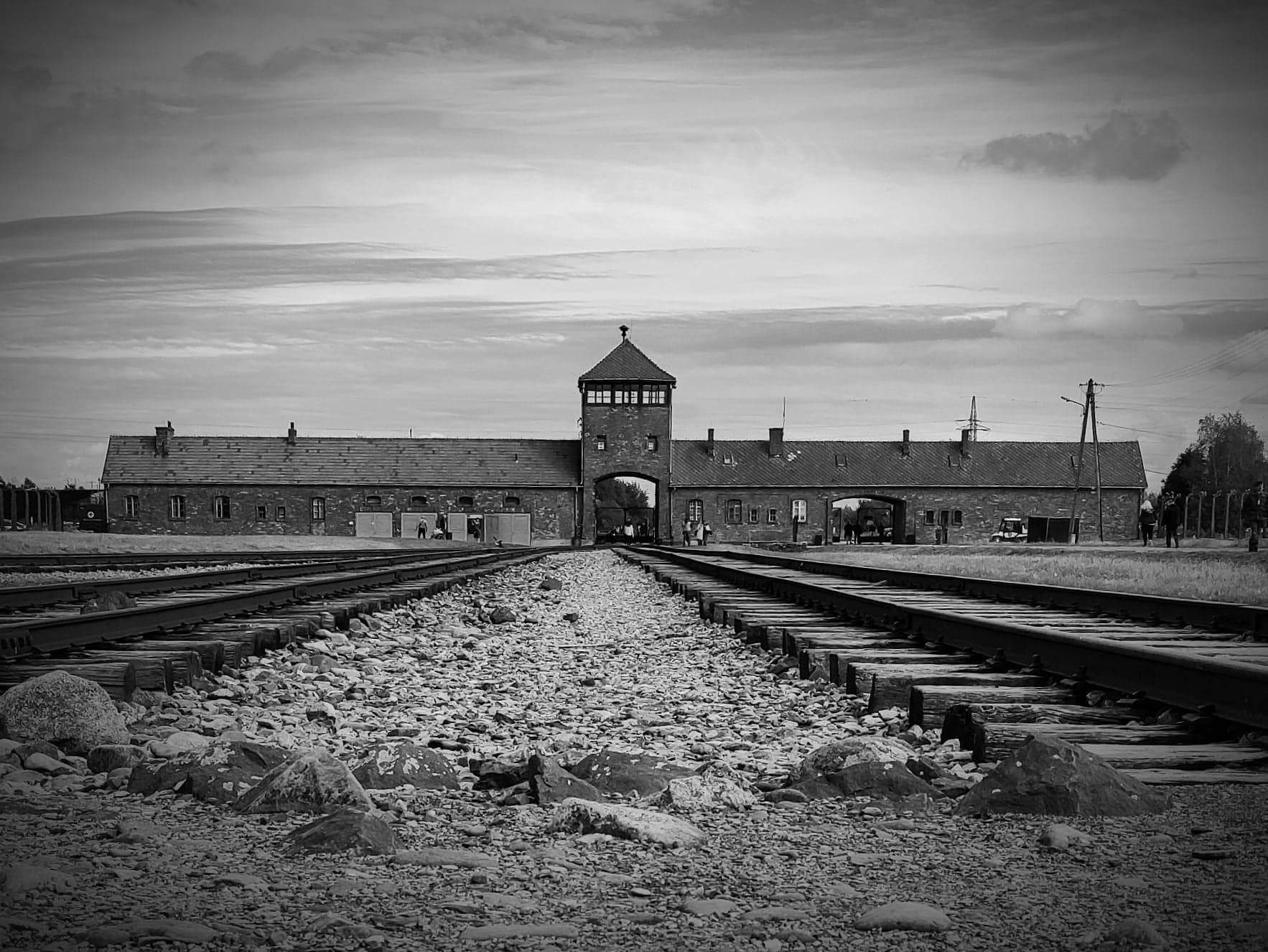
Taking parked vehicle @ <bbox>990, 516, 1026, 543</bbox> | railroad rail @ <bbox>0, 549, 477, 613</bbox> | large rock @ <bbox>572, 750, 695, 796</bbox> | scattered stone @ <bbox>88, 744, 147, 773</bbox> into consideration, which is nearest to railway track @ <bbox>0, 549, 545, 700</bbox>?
railroad rail @ <bbox>0, 549, 477, 613</bbox>

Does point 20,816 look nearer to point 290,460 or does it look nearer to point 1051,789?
point 1051,789

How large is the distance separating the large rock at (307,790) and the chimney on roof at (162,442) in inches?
2750

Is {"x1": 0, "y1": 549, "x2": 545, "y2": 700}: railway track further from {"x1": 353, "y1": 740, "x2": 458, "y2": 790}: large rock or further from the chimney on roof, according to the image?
the chimney on roof

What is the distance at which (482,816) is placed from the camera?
3.47m

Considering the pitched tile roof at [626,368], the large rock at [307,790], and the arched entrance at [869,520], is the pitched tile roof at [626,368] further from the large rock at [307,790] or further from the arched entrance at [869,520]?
the large rock at [307,790]

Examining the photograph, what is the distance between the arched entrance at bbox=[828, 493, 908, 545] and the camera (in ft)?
229

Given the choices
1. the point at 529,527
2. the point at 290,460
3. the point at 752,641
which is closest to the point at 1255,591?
the point at 752,641

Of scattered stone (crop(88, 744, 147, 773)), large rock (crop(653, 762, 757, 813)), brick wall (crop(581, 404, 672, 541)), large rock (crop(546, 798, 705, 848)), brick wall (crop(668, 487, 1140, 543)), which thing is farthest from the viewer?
brick wall (crop(668, 487, 1140, 543))

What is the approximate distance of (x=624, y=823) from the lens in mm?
3186

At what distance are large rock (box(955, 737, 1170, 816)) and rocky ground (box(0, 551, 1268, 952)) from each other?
0.18ft

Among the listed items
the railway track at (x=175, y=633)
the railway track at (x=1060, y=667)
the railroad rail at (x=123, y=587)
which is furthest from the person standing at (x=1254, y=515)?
the railway track at (x=175, y=633)

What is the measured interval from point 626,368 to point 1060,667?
207 ft

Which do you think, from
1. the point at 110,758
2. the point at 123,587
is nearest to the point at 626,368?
the point at 123,587

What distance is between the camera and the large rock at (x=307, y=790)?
135 inches
